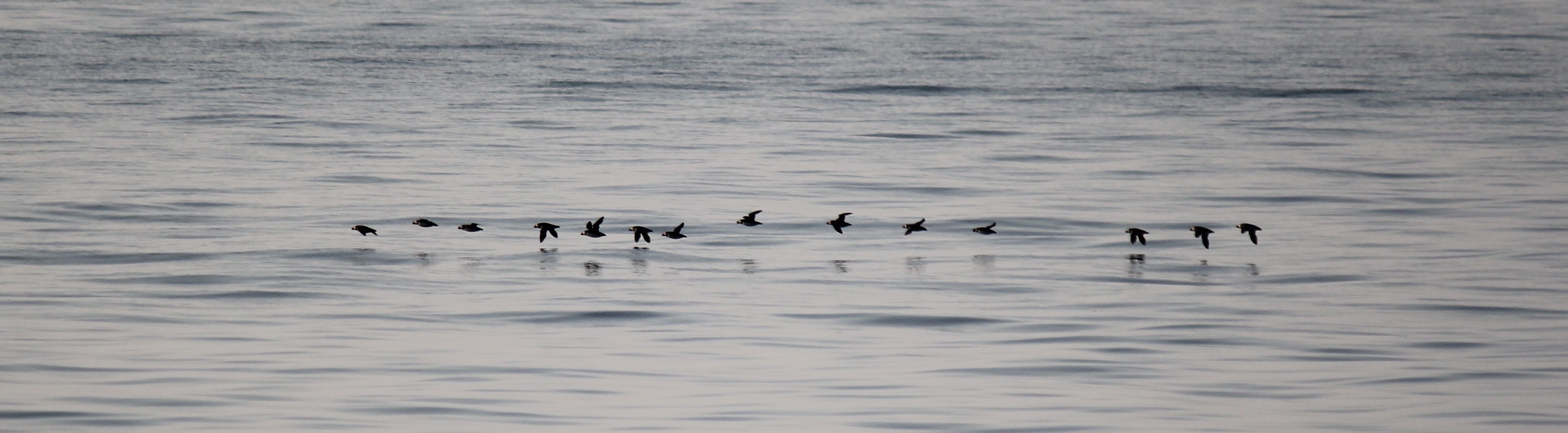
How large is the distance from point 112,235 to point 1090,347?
528 inches

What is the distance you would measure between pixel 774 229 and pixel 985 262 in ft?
12.6

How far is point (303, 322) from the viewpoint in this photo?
54.3 feet

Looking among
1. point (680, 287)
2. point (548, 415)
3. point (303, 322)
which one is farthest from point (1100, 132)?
point (548, 415)

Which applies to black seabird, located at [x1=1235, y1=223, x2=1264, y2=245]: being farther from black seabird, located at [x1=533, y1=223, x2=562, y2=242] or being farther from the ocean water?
black seabird, located at [x1=533, y1=223, x2=562, y2=242]

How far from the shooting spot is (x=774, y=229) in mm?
24094

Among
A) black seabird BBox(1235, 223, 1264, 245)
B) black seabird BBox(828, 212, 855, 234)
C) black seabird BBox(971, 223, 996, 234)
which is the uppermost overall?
black seabird BBox(828, 212, 855, 234)

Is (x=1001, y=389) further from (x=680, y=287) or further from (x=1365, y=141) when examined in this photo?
(x=1365, y=141)

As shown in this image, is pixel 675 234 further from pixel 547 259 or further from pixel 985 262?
pixel 985 262

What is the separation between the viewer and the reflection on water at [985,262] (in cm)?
2078

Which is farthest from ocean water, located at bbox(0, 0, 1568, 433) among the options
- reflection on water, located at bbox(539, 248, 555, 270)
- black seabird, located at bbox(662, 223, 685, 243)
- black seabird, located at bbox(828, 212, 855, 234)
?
black seabird, located at bbox(828, 212, 855, 234)

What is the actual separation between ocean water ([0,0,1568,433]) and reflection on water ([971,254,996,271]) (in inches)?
5.9

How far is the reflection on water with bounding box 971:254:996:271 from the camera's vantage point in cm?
2078

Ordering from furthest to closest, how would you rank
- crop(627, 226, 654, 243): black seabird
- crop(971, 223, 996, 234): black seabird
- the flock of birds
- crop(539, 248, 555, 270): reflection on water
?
crop(971, 223, 996, 234): black seabird < crop(627, 226, 654, 243): black seabird < the flock of birds < crop(539, 248, 555, 270): reflection on water

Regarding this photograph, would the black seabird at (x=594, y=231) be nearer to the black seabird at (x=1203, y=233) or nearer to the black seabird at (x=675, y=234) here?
the black seabird at (x=675, y=234)
